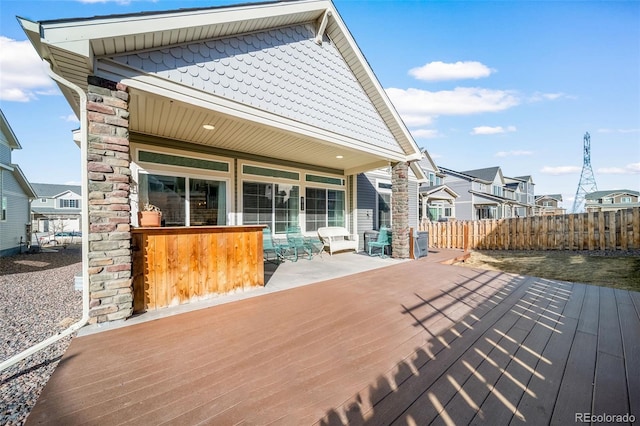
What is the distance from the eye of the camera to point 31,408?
5.79 feet

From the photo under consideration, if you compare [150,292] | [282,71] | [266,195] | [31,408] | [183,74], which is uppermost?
[282,71]

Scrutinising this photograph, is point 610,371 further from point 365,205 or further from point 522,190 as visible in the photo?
point 522,190

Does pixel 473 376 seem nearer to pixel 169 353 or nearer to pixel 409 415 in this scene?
pixel 409 415

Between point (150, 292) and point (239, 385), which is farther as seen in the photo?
point (150, 292)

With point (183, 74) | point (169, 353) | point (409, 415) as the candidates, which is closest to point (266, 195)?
point (183, 74)

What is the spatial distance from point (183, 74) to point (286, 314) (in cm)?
359

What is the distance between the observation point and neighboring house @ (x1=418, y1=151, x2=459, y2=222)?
15.8 metres

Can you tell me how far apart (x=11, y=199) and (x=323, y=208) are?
14.4 meters

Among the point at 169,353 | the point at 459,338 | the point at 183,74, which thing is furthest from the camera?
the point at 183,74

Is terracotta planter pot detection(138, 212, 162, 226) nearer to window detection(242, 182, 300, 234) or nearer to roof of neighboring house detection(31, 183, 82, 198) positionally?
window detection(242, 182, 300, 234)

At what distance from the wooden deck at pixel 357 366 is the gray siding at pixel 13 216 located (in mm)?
13659

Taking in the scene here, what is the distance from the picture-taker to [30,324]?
3426 mm

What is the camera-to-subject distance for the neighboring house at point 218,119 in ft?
9.81

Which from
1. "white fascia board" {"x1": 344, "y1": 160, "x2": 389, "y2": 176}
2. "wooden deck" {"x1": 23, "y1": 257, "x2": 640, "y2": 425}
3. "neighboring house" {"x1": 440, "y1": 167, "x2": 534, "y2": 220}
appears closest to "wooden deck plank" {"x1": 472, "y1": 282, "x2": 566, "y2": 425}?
"wooden deck" {"x1": 23, "y1": 257, "x2": 640, "y2": 425}
